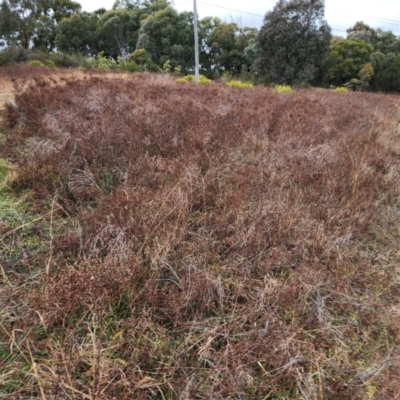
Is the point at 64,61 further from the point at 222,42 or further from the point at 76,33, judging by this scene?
the point at 76,33

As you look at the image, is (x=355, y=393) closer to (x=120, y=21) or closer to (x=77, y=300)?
(x=77, y=300)

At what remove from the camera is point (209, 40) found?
28844 millimetres

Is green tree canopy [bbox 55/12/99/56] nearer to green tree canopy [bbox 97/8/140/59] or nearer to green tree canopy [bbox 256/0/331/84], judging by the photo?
green tree canopy [bbox 97/8/140/59]

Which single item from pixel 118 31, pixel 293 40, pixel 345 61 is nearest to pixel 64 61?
pixel 293 40

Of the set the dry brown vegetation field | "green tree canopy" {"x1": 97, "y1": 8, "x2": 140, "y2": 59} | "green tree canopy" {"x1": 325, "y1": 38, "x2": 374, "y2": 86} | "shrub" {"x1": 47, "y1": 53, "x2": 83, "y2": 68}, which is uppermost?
"green tree canopy" {"x1": 97, "y1": 8, "x2": 140, "y2": 59}

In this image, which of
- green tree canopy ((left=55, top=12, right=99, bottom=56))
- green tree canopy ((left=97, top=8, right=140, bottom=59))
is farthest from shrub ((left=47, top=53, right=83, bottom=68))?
green tree canopy ((left=97, top=8, right=140, bottom=59))

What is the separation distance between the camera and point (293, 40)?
21547 millimetres

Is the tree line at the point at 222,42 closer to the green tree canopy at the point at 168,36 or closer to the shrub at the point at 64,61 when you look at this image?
the green tree canopy at the point at 168,36

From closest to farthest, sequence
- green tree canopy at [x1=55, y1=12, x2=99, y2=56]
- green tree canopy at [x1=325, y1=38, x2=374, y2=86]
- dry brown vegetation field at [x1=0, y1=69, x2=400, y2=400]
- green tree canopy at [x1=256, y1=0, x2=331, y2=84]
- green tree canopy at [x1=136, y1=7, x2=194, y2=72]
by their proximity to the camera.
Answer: dry brown vegetation field at [x1=0, y1=69, x2=400, y2=400]
green tree canopy at [x1=256, y1=0, x2=331, y2=84]
green tree canopy at [x1=325, y1=38, x2=374, y2=86]
green tree canopy at [x1=136, y1=7, x2=194, y2=72]
green tree canopy at [x1=55, y1=12, x2=99, y2=56]

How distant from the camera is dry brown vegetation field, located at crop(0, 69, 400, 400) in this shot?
4.72 ft

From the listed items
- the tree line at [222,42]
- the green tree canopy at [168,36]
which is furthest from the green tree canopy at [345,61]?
the green tree canopy at [168,36]

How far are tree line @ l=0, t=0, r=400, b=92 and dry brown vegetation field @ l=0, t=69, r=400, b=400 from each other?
1618 cm

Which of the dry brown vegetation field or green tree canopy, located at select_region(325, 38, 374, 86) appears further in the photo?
green tree canopy, located at select_region(325, 38, 374, 86)

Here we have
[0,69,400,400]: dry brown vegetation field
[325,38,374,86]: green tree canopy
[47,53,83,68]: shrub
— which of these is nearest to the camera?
[0,69,400,400]: dry brown vegetation field
